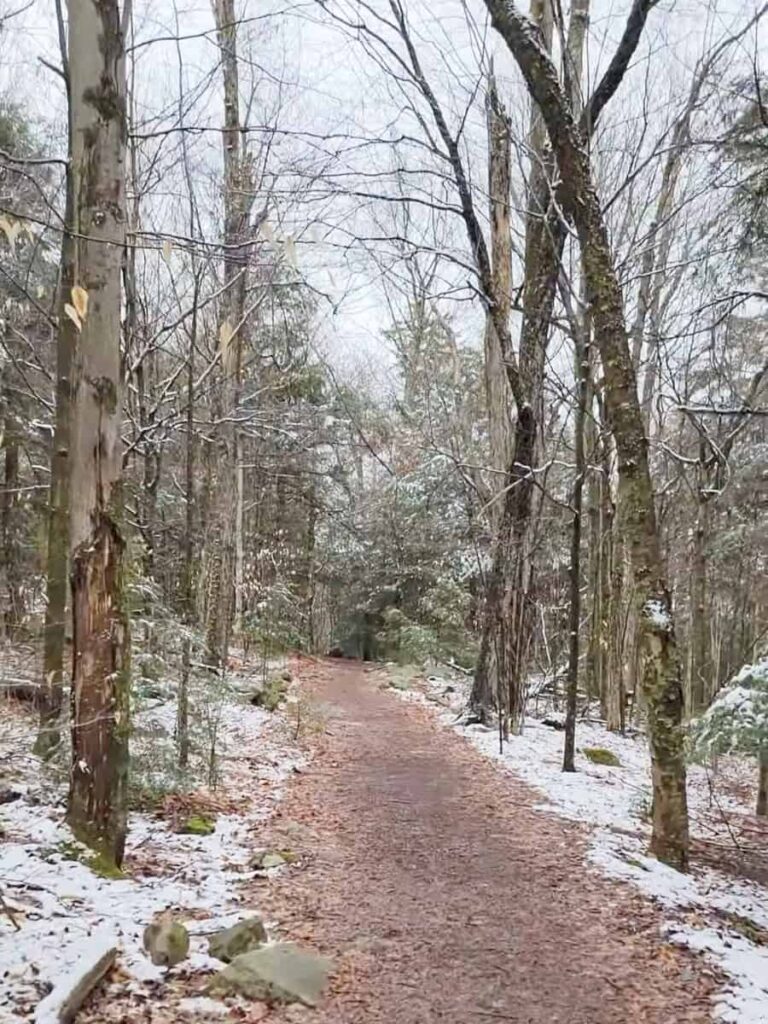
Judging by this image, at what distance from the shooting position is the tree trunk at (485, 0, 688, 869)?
4.55 meters

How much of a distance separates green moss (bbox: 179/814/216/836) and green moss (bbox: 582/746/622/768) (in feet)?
15.3

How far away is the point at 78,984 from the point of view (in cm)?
268

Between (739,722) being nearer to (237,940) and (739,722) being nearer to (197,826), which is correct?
(237,940)

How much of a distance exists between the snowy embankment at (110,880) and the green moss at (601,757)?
3.78m

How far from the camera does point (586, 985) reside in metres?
3.13

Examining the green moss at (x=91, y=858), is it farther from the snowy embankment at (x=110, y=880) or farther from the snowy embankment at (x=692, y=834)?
the snowy embankment at (x=692, y=834)

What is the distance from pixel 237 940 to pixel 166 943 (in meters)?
0.31

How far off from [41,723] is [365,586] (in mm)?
16477

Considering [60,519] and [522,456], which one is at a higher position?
[522,456]

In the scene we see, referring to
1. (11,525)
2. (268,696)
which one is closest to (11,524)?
(11,525)

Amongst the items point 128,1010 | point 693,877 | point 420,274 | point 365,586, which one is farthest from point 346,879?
point 365,586

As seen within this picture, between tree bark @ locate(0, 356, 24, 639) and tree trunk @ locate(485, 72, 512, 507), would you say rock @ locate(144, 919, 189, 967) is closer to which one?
Result: tree trunk @ locate(485, 72, 512, 507)

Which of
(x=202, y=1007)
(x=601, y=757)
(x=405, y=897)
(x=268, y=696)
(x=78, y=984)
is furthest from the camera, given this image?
(x=268, y=696)

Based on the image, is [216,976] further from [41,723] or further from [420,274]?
[420,274]
